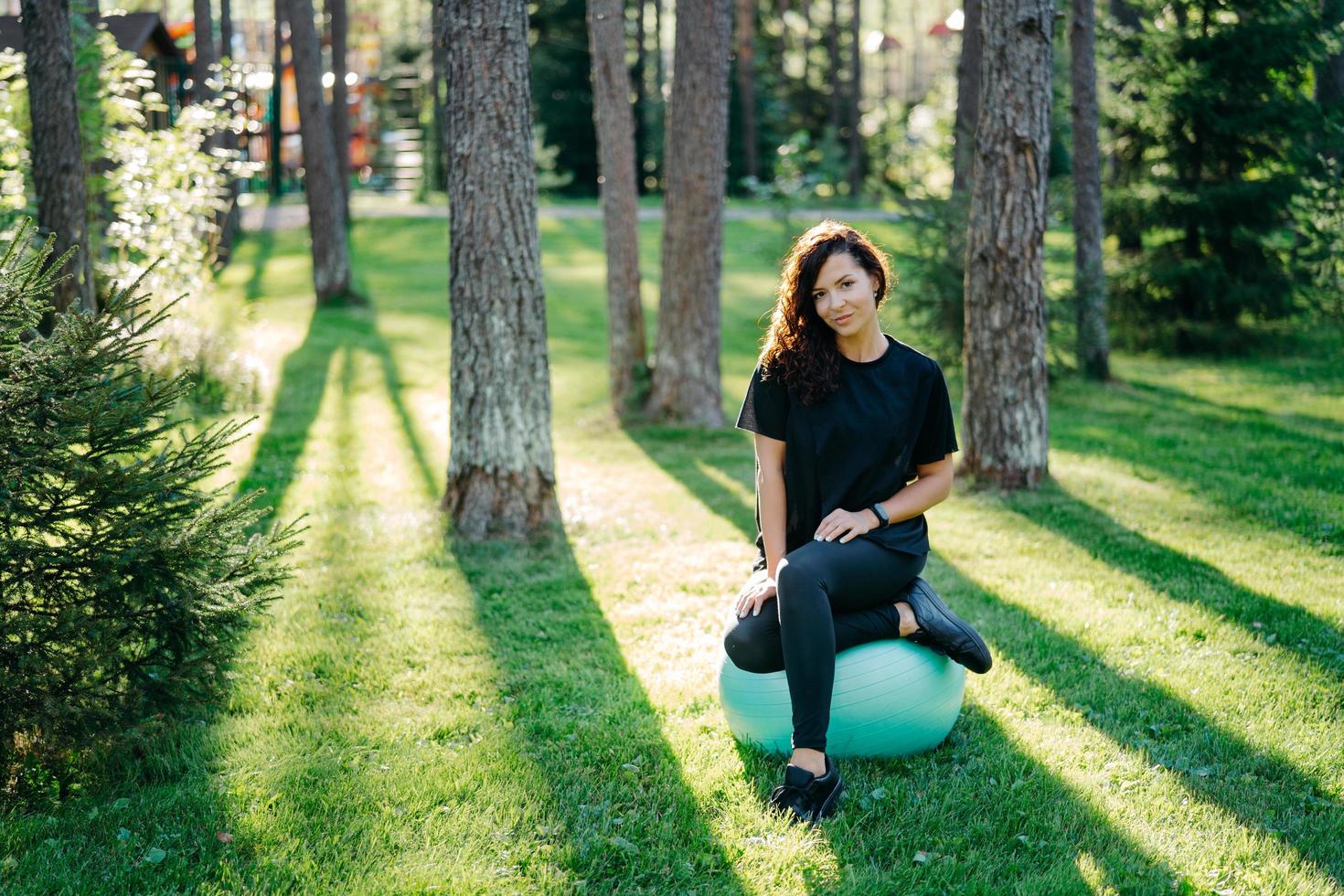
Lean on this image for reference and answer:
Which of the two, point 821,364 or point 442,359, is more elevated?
point 821,364

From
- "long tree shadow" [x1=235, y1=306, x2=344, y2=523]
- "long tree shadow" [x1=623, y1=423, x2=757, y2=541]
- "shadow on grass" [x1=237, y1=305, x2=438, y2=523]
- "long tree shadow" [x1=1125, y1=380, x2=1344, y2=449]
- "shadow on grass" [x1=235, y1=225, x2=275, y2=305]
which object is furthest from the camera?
"shadow on grass" [x1=235, y1=225, x2=275, y2=305]

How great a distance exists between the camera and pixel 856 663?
3.97 meters

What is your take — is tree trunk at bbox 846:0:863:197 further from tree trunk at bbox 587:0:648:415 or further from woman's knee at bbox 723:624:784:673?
woman's knee at bbox 723:624:784:673

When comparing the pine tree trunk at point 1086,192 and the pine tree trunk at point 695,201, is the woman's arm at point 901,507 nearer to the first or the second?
the pine tree trunk at point 695,201

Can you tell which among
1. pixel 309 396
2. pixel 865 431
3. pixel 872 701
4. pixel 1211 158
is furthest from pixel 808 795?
pixel 1211 158

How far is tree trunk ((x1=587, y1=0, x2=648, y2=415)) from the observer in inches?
406

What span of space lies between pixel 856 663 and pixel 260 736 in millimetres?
2329

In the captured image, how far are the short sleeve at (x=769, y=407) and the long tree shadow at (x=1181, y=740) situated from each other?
1.80 m

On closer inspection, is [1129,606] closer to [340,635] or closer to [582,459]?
[340,635]

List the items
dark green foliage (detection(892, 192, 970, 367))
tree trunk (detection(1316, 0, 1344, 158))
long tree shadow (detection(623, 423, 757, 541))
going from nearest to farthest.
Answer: long tree shadow (detection(623, 423, 757, 541))
dark green foliage (detection(892, 192, 970, 367))
tree trunk (detection(1316, 0, 1344, 158))

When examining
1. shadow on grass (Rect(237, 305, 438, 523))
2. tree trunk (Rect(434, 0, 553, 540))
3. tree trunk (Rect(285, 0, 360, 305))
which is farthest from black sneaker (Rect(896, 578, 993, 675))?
tree trunk (Rect(285, 0, 360, 305))

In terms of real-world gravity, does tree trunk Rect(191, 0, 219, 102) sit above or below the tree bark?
above

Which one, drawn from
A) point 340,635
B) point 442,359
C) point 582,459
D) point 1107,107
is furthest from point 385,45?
point 340,635

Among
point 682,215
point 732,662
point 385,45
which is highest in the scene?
point 385,45
